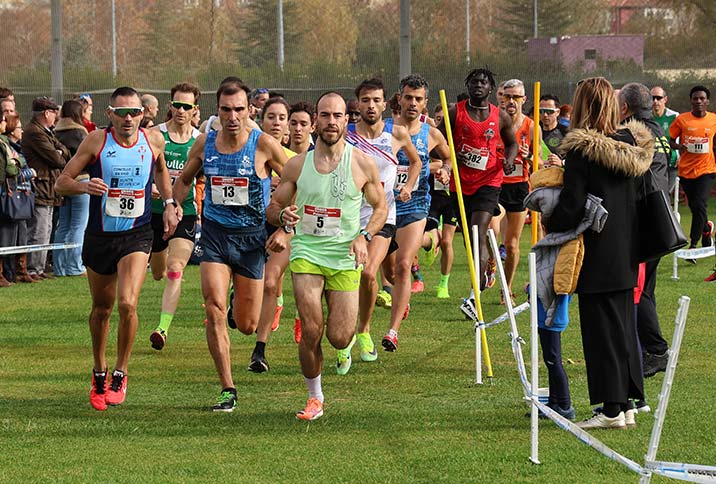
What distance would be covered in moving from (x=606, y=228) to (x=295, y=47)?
20.6 meters

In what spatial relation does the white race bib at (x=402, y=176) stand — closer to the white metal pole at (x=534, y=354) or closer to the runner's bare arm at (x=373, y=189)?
the runner's bare arm at (x=373, y=189)

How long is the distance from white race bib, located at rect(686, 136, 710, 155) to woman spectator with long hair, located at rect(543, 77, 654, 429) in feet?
37.0

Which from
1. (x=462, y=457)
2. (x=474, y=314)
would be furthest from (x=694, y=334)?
(x=462, y=457)

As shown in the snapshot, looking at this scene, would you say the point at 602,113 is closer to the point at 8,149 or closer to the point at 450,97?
the point at 8,149

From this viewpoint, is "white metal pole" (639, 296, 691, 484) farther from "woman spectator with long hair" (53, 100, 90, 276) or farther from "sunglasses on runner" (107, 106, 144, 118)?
"woman spectator with long hair" (53, 100, 90, 276)

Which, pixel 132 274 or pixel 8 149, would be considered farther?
pixel 8 149

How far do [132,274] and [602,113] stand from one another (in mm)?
3383

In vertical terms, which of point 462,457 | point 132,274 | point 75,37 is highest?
point 75,37

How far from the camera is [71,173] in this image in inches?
364

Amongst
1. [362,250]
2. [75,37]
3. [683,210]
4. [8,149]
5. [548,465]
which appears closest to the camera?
[548,465]

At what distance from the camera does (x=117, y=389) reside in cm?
915

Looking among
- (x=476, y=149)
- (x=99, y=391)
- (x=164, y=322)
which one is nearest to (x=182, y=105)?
(x=164, y=322)

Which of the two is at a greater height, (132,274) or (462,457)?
(132,274)

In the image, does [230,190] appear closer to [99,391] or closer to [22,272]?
[99,391]
